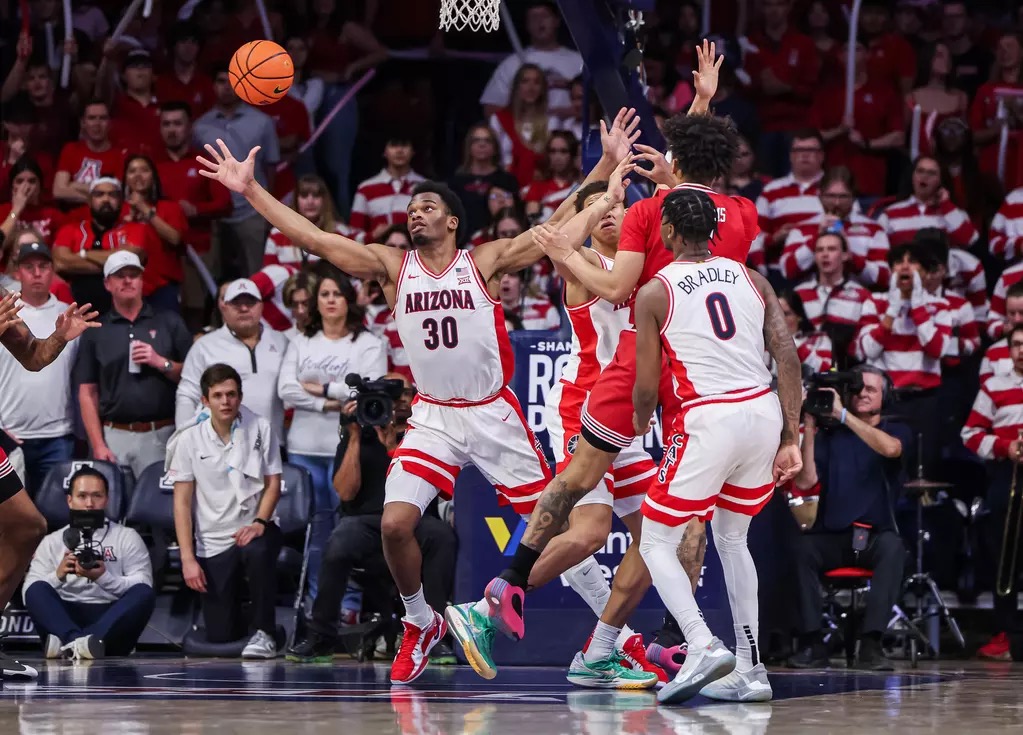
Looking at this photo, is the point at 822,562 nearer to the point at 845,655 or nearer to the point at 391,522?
the point at 845,655

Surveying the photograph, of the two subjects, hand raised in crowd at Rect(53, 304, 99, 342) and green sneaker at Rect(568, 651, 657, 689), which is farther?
hand raised in crowd at Rect(53, 304, 99, 342)

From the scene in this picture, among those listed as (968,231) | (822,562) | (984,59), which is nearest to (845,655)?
(822,562)

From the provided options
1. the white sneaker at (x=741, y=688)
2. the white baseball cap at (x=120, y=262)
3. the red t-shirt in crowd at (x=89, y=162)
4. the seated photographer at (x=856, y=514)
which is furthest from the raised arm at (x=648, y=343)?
the red t-shirt in crowd at (x=89, y=162)

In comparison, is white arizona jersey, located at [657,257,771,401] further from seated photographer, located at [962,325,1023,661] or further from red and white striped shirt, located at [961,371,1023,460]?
red and white striped shirt, located at [961,371,1023,460]

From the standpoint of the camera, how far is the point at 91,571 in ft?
37.0

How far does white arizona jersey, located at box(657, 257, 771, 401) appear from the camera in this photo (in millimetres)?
7742

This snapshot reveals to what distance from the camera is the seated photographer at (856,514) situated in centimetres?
1088

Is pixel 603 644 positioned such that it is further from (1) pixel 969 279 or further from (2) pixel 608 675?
(1) pixel 969 279

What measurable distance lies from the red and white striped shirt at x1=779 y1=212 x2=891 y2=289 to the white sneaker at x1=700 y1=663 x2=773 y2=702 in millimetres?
5644

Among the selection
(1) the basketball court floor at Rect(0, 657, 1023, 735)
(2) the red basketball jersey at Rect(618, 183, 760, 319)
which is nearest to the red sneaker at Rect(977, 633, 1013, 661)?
(1) the basketball court floor at Rect(0, 657, 1023, 735)

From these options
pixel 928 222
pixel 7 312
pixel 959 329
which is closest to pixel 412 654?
pixel 7 312

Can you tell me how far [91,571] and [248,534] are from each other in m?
1.09

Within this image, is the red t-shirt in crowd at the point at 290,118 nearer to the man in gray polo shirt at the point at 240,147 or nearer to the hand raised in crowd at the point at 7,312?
the man in gray polo shirt at the point at 240,147

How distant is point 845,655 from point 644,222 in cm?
435
